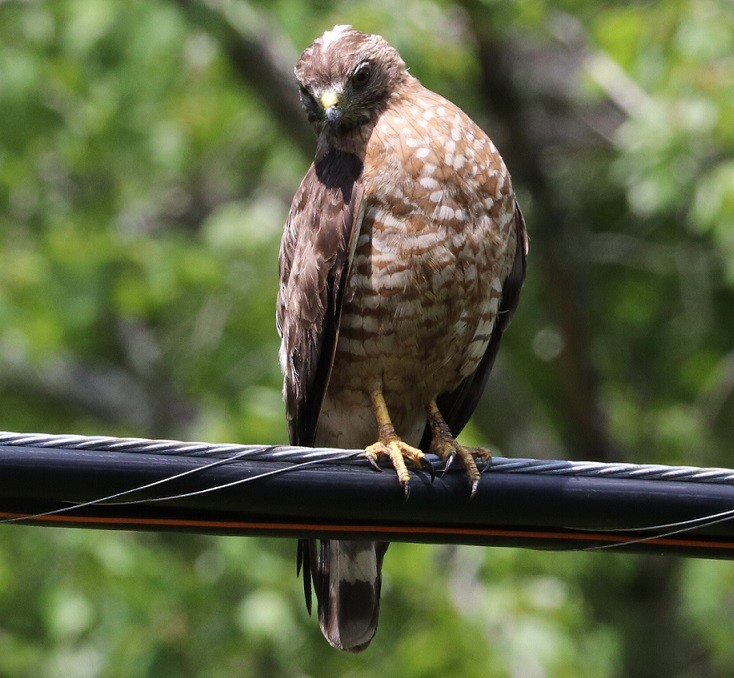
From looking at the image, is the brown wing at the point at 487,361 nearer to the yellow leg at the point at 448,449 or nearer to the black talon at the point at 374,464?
the yellow leg at the point at 448,449

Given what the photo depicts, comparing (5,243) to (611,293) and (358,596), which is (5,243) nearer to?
(611,293)

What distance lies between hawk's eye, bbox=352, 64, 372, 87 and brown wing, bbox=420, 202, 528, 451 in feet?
1.96

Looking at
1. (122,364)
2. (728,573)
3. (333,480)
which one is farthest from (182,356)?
(333,480)

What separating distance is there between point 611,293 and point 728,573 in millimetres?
2355

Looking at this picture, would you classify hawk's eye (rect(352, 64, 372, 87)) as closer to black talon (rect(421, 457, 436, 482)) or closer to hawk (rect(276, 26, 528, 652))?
hawk (rect(276, 26, 528, 652))

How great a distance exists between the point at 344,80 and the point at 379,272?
0.64 m

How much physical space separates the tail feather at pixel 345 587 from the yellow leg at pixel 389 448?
425 millimetres

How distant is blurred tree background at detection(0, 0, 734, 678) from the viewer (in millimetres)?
6980

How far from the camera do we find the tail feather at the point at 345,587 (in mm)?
4020

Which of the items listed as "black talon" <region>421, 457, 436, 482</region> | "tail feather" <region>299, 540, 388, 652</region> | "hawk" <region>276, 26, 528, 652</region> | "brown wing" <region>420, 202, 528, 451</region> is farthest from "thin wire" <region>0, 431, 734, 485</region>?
"brown wing" <region>420, 202, 528, 451</region>

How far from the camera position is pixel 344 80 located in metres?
4.06

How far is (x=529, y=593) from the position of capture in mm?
7191

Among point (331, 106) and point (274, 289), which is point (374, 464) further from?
point (274, 289)

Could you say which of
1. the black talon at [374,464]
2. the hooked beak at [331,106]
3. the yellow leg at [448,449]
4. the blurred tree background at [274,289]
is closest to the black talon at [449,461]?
the yellow leg at [448,449]
